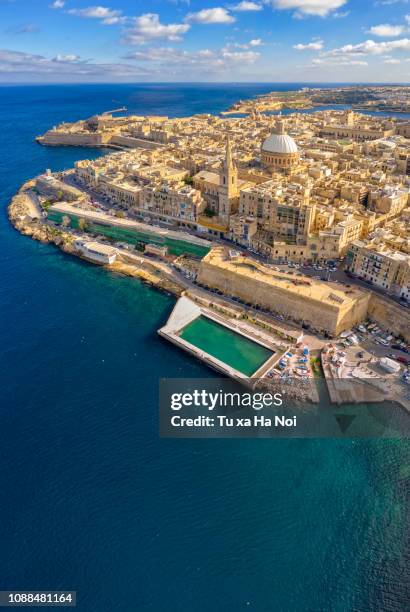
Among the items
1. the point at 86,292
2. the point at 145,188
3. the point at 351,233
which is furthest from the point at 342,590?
the point at 145,188

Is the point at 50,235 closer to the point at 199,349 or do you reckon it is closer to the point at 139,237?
the point at 139,237

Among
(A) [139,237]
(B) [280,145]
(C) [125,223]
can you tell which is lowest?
(A) [139,237]

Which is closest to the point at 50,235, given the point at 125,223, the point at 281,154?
the point at 125,223

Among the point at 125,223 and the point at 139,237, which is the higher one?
the point at 125,223

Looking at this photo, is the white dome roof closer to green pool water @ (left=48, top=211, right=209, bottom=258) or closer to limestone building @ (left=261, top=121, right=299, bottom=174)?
limestone building @ (left=261, top=121, right=299, bottom=174)

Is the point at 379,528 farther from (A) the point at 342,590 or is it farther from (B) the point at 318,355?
(B) the point at 318,355

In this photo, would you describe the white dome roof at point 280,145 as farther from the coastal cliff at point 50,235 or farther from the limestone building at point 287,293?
the coastal cliff at point 50,235

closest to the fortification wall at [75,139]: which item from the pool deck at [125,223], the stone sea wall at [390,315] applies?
the pool deck at [125,223]

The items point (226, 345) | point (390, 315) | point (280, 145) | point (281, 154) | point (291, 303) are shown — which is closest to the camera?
point (226, 345)
